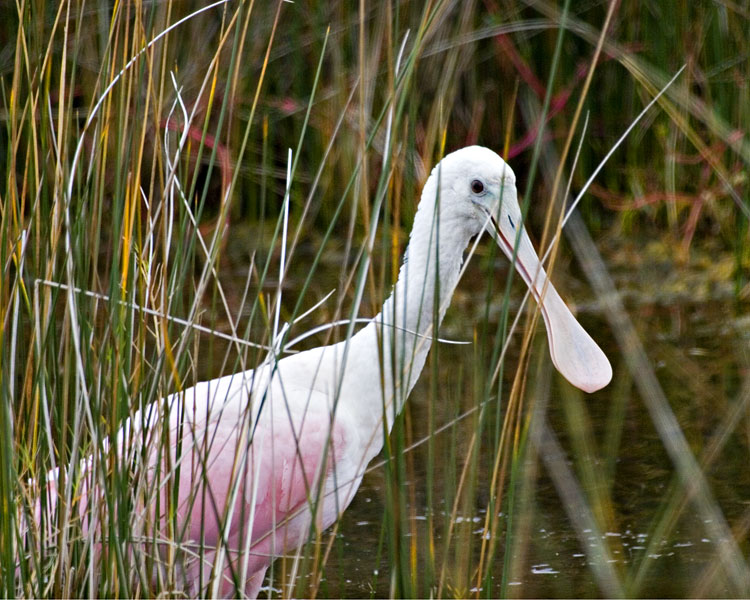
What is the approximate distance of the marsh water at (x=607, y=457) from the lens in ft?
6.15

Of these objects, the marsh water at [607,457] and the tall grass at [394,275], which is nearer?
the tall grass at [394,275]

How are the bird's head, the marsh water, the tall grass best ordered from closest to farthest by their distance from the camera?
the tall grass → the marsh water → the bird's head

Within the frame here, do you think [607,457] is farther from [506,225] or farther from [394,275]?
[506,225]

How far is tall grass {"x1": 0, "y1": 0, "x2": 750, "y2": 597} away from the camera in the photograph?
5.30 feet

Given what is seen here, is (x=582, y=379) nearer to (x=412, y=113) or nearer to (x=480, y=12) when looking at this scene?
(x=412, y=113)

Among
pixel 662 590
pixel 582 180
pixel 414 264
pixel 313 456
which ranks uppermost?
pixel 582 180

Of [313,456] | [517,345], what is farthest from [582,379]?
[517,345]

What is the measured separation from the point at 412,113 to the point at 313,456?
103 centimetres

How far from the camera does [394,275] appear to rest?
5.62ft

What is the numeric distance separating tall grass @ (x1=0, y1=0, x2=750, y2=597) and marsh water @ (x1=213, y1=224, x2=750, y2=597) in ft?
0.04

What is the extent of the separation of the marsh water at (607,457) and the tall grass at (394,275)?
1cm

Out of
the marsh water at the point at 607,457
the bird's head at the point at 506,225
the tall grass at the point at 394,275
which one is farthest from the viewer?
the bird's head at the point at 506,225

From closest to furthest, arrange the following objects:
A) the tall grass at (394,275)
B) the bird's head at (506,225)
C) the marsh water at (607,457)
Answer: the tall grass at (394,275)
the marsh water at (607,457)
the bird's head at (506,225)

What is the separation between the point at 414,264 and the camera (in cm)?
238
